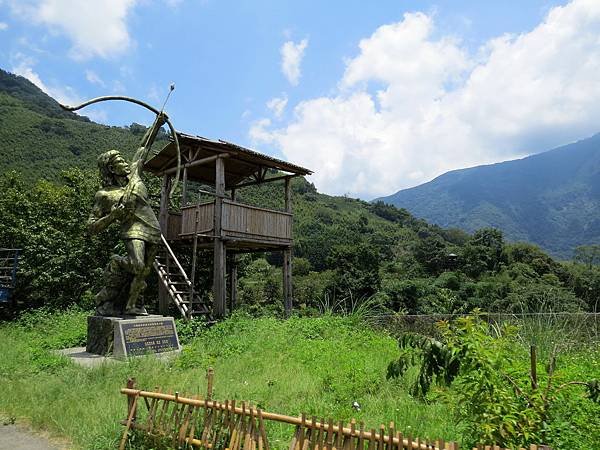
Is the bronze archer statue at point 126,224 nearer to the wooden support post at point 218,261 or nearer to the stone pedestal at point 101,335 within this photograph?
the stone pedestal at point 101,335

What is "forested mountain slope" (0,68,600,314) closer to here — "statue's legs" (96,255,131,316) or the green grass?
the green grass

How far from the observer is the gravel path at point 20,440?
13.5ft

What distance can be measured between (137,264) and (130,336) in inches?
51.5

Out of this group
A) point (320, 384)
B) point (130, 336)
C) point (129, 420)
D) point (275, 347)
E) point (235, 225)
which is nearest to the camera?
point (129, 420)

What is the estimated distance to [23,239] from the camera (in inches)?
677

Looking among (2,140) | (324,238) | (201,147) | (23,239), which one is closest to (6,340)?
(201,147)

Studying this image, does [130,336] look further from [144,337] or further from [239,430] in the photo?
[239,430]

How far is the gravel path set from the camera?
4.10 meters

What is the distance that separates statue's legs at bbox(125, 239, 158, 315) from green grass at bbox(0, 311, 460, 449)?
150 cm

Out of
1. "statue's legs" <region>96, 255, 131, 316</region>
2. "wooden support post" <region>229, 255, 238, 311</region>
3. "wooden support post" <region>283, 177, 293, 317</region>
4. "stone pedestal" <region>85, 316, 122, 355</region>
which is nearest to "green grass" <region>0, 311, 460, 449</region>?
"stone pedestal" <region>85, 316, 122, 355</region>

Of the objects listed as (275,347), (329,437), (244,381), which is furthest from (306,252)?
(329,437)

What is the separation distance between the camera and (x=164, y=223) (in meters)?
14.3

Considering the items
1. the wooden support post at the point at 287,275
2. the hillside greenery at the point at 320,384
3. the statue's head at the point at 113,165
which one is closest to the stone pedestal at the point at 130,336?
the hillside greenery at the point at 320,384

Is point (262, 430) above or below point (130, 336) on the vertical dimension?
below
